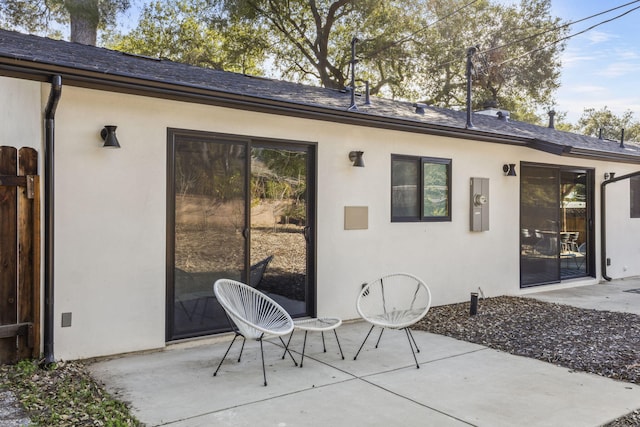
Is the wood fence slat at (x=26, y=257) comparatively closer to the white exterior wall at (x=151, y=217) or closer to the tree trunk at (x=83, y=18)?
the white exterior wall at (x=151, y=217)

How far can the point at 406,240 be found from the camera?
22.2 feet

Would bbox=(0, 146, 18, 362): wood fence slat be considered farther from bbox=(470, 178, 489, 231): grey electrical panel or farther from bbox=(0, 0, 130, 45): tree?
bbox=(0, 0, 130, 45): tree

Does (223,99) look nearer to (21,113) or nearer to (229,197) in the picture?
(229,197)

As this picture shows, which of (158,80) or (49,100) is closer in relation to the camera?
(49,100)

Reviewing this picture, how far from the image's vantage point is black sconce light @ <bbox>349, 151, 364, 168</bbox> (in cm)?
618

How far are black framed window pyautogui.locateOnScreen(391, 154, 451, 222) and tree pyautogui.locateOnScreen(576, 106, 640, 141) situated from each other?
35.3 metres

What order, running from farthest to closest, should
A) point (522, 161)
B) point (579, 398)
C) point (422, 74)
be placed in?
point (422, 74) → point (522, 161) → point (579, 398)

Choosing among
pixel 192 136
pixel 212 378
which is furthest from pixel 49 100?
pixel 212 378

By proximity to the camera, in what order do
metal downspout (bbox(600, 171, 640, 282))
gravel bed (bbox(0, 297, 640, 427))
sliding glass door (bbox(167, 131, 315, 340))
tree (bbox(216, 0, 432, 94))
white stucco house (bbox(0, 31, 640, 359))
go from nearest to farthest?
gravel bed (bbox(0, 297, 640, 427))
white stucco house (bbox(0, 31, 640, 359))
sliding glass door (bbox(167, 131, 315, 340))
metal downspout (bbox(600, 171, 640, 282))
tree (bbox(216, 0, 432, 94))

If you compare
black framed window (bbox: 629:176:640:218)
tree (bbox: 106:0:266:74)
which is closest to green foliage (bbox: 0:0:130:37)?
tree (bbox: 106:0:266:74)

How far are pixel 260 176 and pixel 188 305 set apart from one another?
1578 millimetres

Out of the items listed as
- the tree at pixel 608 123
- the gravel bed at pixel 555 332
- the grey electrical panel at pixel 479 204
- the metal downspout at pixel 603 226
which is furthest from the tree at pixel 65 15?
the tree at pixel 608 123

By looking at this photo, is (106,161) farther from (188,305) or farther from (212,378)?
(212,378)

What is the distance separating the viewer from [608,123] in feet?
125
